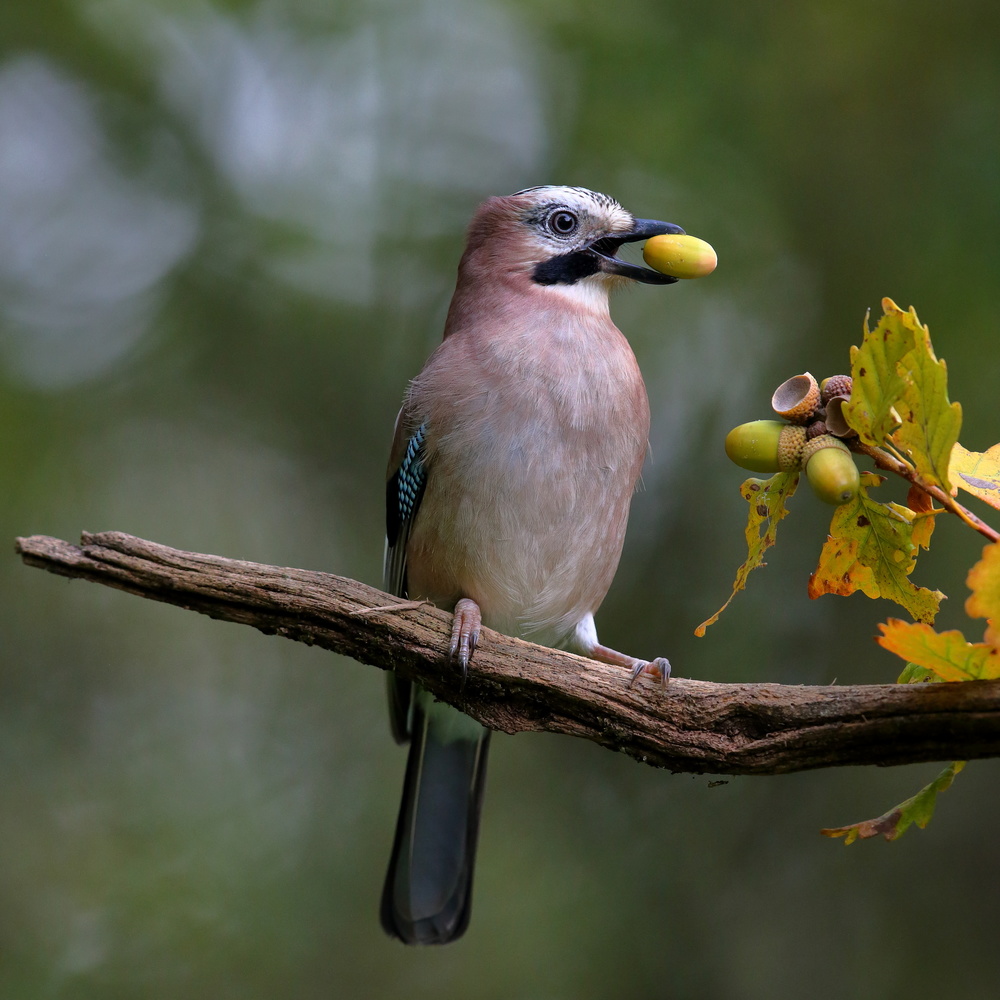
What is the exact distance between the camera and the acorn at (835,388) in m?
2.08

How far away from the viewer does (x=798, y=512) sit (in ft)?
19.1

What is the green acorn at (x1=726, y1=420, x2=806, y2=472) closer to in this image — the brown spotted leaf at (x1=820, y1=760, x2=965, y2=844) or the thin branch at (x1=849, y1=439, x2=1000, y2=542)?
the thin branch at (x1=849, y1=439, x2=1000, y2=542)

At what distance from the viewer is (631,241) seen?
4254mm

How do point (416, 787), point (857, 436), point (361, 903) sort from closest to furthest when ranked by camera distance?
1. point (857, 436)
2. point (416, 787)
3. point (361, 903)

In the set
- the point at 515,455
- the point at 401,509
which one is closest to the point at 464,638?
the point at 515,455

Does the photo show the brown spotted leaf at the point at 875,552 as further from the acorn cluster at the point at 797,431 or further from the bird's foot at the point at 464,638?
the bird's foot at the point at 464,638

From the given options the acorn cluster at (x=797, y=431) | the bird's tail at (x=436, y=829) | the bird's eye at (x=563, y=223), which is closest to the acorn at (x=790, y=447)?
the acorn cluster at (x=797, y=431)

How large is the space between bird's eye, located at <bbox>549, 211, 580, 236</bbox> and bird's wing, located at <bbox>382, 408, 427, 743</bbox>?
3.40 feet

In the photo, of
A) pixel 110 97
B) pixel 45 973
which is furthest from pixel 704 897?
pixel 110 97

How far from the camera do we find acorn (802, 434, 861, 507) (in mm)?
1919

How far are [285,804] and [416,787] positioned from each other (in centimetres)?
182

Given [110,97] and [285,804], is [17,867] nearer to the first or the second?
[285,804]

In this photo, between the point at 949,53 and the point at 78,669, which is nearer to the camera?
the point at 949,53

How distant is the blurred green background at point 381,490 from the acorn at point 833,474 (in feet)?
11.7
